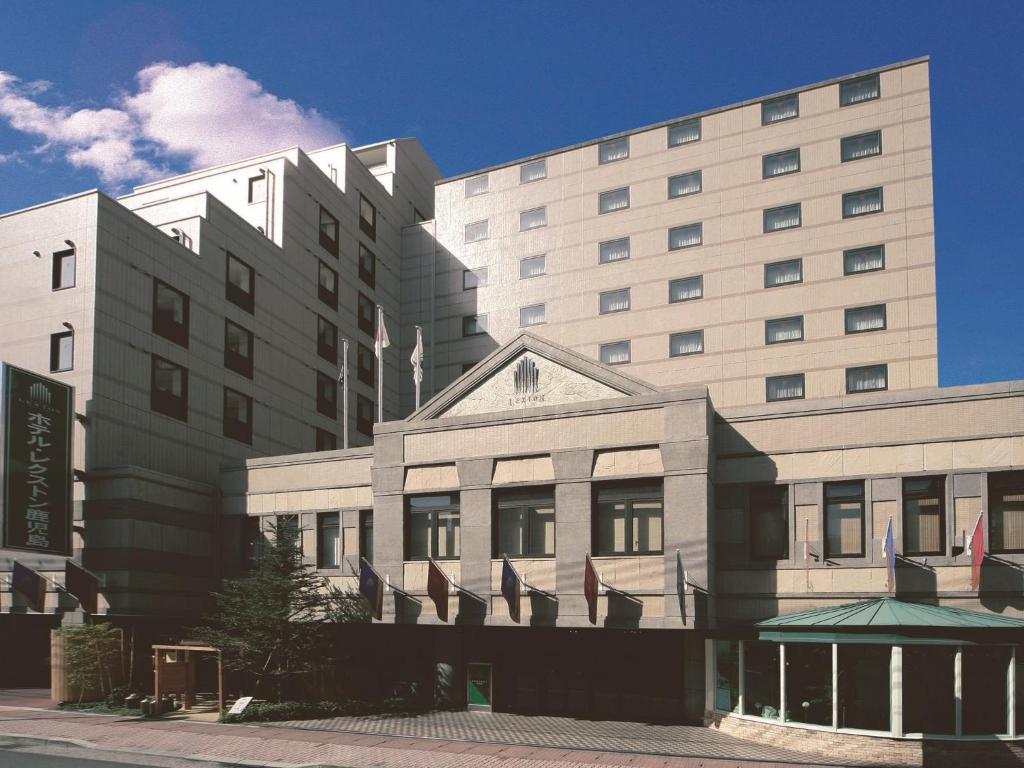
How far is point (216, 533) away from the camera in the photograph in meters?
36.0

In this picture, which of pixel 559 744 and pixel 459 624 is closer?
pixel 559 744

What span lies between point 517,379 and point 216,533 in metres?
14.2

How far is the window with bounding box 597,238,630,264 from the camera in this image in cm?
4884

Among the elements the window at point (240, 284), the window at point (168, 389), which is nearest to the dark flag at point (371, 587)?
the window at point (168, 389)

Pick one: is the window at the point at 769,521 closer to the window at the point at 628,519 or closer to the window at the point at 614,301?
the window at the point at 628,519

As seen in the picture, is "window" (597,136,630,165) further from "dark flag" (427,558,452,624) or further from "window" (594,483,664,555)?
"dark flag" (427,558,452,624)

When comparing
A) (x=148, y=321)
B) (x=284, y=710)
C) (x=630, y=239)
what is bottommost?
(x=284, y=710)

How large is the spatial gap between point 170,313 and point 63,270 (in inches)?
158

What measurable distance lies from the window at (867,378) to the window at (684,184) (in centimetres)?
1183

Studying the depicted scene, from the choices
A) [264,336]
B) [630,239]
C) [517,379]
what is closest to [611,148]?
[630,239]

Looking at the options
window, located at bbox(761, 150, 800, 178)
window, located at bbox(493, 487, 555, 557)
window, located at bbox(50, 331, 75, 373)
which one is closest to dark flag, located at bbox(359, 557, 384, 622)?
window, located at bbox(493, 487, 555, 557)

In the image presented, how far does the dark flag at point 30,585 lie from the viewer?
32000mm

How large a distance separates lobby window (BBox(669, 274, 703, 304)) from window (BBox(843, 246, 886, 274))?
675cm

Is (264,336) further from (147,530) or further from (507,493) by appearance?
(507,493)
